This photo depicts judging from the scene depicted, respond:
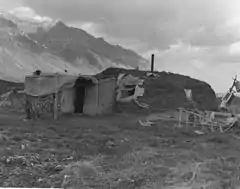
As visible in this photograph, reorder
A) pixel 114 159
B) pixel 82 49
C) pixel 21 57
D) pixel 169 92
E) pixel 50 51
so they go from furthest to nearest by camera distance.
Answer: pixel 82 49, pixel 50 51, pixel 21 57, pixel 169 92, pixel 114 159

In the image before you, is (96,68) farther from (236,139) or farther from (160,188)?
(160,188)

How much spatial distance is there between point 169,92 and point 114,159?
14.8m

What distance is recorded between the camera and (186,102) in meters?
22.0

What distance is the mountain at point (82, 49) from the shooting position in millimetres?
62156

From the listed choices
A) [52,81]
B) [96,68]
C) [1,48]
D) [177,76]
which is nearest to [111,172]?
[52,81]

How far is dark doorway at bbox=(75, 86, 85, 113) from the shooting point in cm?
1941

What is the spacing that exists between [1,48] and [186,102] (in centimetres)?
3491

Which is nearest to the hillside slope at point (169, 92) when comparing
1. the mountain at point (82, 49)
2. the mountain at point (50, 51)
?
the mountain at point (50, 51)

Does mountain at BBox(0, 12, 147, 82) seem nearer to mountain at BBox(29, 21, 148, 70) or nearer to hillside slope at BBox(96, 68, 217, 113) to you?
A: mountain at BBox(29, 21, 148, 70)

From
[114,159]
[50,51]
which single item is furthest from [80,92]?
[50,51]

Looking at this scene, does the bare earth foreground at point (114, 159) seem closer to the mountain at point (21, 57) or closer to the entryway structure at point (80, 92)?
the entryway structure at point (80, 92)

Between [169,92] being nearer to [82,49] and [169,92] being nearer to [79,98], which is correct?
[79,98]

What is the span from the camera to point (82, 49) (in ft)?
214

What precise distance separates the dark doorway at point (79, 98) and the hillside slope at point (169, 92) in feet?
6.91
